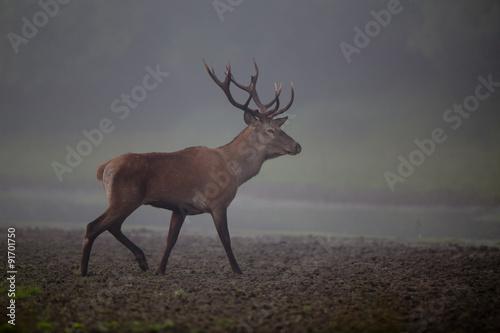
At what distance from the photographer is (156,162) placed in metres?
8.19

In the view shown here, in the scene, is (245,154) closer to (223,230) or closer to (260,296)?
(223,230)

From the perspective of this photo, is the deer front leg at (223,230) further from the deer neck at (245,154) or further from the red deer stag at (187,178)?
the deer neck at (245,154)

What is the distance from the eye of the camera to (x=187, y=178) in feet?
27.4

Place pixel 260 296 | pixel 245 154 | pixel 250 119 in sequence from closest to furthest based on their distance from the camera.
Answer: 1. pixel 260 296
2. pixel 245 154
3. pixel 250 119

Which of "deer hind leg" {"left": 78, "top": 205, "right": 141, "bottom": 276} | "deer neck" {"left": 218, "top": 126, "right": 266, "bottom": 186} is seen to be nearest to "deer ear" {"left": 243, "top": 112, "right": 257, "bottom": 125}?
"deer neck" {"left": 218, "top": 126, "right": 266, "bottom": 186}

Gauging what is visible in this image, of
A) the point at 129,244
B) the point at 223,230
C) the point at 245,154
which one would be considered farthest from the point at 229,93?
the point at 129,244

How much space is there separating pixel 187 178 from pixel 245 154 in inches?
61.0

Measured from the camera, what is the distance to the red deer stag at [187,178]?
25.2ft

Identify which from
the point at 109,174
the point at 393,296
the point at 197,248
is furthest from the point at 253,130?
the point at 197,248

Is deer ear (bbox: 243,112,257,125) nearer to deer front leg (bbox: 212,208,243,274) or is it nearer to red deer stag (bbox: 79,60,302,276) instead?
red deer stag (bbox: 79,60,302,276)

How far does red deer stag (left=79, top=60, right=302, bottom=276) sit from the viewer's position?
7.69 m

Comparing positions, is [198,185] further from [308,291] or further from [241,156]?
[308,291]

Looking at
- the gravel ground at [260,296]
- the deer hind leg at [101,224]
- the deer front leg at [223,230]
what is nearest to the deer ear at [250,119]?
the deer front leg at [223,230]

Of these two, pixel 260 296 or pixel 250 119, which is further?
pixel 250 119
